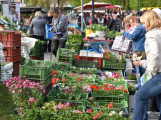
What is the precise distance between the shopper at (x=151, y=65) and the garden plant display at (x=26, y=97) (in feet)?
4.94

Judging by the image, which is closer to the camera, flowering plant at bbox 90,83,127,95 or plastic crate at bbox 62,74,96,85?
flowering plant at bbox 90,83,127,95

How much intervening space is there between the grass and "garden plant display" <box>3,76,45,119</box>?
85cm

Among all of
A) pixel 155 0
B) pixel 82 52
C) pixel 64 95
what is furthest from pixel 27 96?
pixel 155 0

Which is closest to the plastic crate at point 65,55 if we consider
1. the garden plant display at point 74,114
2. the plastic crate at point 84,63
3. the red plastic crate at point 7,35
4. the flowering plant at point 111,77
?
the plastic crate at point 84,63

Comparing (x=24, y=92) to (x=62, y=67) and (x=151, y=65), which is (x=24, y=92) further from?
(x=62, y=67)

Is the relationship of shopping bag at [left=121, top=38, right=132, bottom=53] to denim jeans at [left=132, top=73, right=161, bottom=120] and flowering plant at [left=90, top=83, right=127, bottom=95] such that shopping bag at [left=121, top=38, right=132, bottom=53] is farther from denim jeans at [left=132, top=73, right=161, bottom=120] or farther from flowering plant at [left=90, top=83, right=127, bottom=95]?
denim jeans at [left=132, top=73, right=161, bottom=120]

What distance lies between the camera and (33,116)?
13.8ft

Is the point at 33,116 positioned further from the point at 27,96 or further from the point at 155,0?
the point at 155,0

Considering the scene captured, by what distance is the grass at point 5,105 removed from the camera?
5.12 m

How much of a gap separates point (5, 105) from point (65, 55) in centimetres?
271

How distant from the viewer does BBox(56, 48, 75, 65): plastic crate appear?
792 centimetres

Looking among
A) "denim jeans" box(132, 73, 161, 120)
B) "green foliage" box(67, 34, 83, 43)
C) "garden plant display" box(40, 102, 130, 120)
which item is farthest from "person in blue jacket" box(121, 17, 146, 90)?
"green foliage" box(67, 34, 83, 43)

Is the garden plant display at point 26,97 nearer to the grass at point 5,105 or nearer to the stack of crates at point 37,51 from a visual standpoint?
the grass at point 5,105

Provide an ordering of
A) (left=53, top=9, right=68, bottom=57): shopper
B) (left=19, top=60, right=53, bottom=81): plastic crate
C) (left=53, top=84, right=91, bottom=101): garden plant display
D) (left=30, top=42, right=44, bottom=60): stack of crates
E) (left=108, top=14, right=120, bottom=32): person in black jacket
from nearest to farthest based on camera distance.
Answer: (left=19, top=60, right=53, bottom=81): plastic crate
(left=53, top=84, right=91, bottom=101): garden plant display
(left=53, top=9, right=68, bottom=57): shopper
(left=30, top=42, right=44, bottom=60): stack of crates
(left=108, top=14, right=120, bottom=32): person in black jacket
